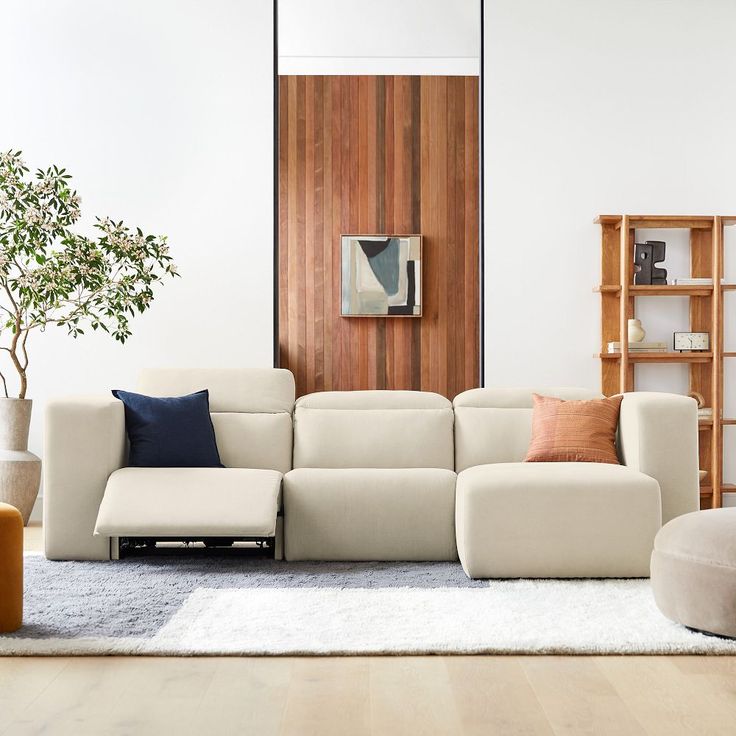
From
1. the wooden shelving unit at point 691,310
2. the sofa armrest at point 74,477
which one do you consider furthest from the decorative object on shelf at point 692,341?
the sofa armrest at point 74,477

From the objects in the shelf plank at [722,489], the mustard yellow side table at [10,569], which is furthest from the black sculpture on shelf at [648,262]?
the mustard yellow side table at [10,569]

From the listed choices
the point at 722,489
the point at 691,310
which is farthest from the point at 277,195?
the point at 722,489

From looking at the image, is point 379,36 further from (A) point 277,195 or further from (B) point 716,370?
(B) point 716,370

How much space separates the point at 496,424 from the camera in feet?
Result: 13.8

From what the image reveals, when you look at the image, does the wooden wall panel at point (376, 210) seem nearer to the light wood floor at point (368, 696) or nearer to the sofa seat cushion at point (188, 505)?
the sofa seat cushion at point (188, 505)

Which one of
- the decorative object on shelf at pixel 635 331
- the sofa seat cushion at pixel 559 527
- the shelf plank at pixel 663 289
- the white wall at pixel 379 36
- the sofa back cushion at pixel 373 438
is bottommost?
the sofa seat cushion at pixel 559 527

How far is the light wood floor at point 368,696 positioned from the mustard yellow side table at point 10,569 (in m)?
0.24

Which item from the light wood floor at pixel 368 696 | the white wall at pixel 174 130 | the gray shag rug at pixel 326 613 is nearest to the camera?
the light wood floor at pixel 368 696

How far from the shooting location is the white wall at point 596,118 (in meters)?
5.36

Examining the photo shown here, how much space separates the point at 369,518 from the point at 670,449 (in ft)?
4.09

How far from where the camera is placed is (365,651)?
2.43m

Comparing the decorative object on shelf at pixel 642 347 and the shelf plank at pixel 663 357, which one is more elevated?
the decorative object on shelf at pixel 642 347

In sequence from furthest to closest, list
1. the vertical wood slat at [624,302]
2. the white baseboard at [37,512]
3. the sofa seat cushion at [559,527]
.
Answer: the vertical wood slat at [624,302] → the white baseboard at [37,512] → the sofa seat cushion at [559,527]

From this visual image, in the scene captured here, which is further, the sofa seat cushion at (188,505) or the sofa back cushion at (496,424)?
the sofa back cushion at (496,424)
